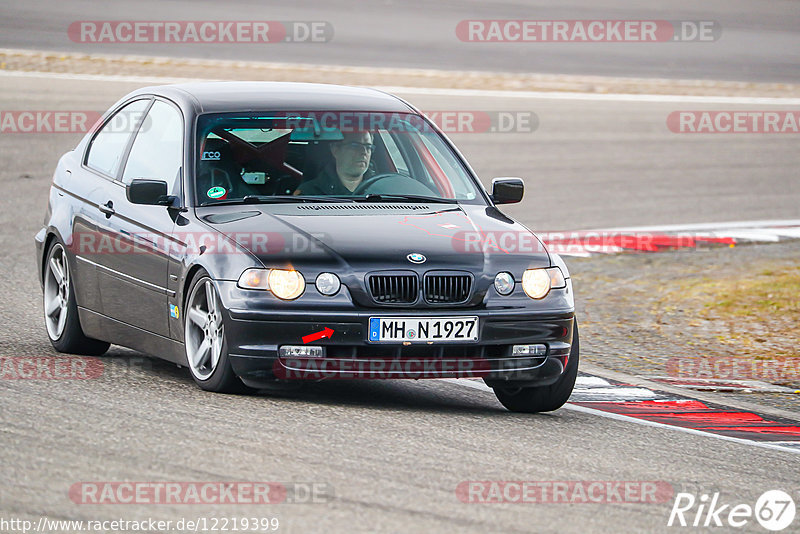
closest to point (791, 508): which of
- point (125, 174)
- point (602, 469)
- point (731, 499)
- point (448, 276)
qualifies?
point (731, 499)

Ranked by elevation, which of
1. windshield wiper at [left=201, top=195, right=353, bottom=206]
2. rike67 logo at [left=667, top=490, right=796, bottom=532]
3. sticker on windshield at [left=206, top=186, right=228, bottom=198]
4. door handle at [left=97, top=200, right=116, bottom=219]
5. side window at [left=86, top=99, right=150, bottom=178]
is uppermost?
side window at [left=86, top=99, right=150, bottom=178]

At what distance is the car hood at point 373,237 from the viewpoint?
24.0ft

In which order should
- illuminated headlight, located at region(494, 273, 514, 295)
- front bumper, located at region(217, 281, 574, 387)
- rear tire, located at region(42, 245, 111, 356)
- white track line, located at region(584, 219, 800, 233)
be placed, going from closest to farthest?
front bumper, located at region(217, 281, 574, 387)
illuminated headlight, located at region(494, 273, 514, 295)
rear tire, located at region(42, 245, 111, 356)
white track line, located at region(584, 219, 800, 233)

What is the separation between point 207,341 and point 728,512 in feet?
9.38

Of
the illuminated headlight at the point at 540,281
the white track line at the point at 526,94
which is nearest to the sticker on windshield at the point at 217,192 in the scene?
the illuminated headlight at the point at 540,281

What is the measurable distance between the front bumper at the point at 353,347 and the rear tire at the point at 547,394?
0.45 meters

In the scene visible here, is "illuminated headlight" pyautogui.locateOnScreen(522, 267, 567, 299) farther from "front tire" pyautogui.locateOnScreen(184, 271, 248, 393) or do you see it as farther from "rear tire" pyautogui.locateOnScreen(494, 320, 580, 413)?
"front tire" pyautogui.locateOnScreen(184, 271, 248, 393)

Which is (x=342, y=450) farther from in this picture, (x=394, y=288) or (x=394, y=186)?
(x=394, y=186)

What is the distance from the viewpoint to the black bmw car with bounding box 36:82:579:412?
7.22m

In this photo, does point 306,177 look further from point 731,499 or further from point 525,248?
point 731,499

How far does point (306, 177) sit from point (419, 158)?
77 cm

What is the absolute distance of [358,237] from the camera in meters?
7.48

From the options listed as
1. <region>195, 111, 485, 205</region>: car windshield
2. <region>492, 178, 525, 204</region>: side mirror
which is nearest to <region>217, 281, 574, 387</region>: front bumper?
A: <region>195, 111, 485, 205</region>: car windshield

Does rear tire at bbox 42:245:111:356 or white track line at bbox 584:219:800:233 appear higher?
rear tire at bbox 42:245:111:356
